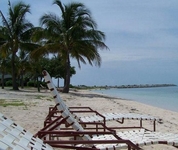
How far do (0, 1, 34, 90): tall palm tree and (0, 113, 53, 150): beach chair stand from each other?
2166cm

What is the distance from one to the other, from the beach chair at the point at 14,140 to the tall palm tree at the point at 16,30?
2166cm

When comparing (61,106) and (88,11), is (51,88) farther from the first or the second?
(88,11)

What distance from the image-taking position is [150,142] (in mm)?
3400

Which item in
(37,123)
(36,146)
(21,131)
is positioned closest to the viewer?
(36,146)

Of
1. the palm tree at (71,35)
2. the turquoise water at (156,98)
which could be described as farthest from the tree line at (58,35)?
the turquoise water at (156,98)

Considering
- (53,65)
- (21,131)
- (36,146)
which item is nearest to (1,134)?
(36,146)

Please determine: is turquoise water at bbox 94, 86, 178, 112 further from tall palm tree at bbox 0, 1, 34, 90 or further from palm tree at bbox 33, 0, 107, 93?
tall palm tree at bbox 0, 1, 34, 90

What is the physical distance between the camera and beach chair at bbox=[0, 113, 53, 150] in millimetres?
1935

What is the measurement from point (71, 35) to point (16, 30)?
4.79 meters

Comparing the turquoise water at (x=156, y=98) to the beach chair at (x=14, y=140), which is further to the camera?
the turquoise water at (x=156, y=98)

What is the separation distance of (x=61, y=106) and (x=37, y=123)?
134 inches

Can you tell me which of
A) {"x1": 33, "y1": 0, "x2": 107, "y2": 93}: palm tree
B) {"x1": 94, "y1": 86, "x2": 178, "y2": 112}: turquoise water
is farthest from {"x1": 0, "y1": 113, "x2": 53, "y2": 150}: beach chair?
{"x1": 33, "y1": 0, "x2": 107, "y2": 93}: palm tree

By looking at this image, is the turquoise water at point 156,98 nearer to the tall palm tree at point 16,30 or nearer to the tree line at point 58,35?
the tree line at point 58,35

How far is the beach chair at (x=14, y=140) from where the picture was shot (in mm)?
1935
